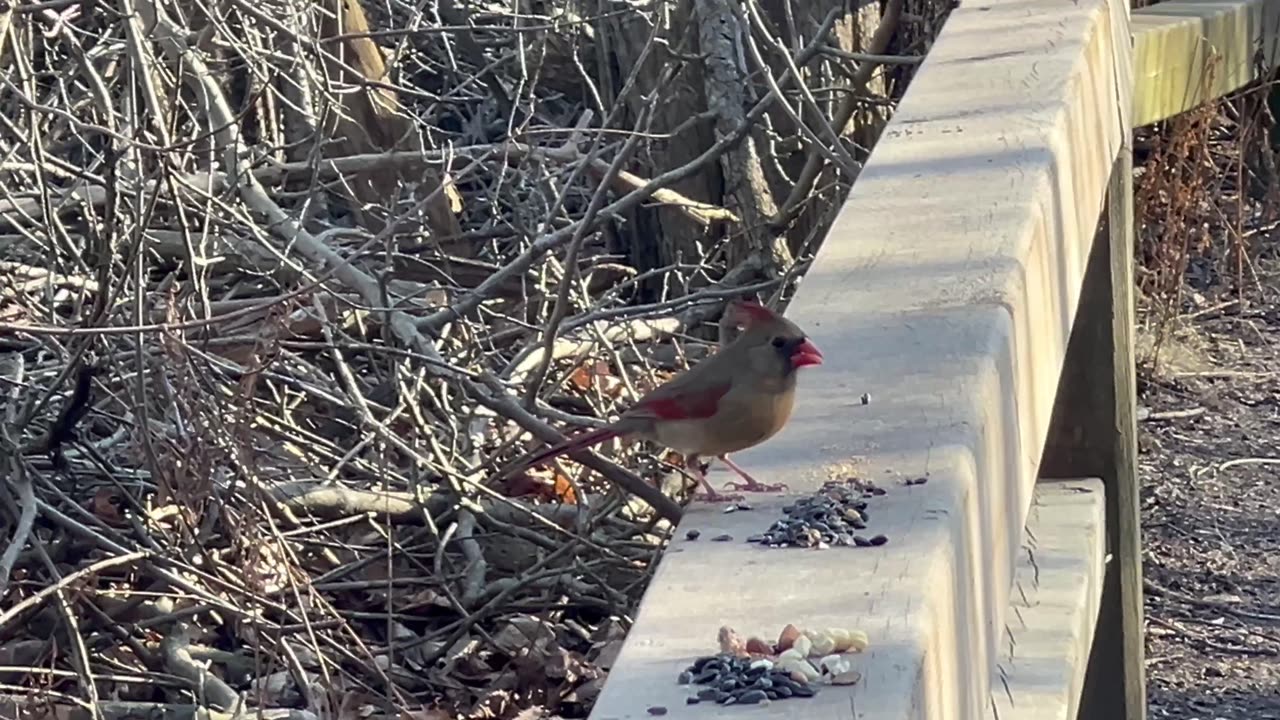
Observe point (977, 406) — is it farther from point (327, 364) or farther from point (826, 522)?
point (327, 364)

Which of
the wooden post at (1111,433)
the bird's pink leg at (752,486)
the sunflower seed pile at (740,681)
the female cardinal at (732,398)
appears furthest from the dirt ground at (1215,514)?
the sunflower seed pile at (740,681)

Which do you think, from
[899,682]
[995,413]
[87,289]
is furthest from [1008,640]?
[87,289]

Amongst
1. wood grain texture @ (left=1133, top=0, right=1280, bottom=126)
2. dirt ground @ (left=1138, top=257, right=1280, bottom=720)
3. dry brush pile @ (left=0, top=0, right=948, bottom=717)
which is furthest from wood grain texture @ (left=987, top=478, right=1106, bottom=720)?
dirt ground @ (left=1138, top=257, right=1280, bottom=720)

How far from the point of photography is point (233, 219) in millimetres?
4172

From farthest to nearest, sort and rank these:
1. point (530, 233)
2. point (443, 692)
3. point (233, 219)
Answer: point (530, 233) → point (233, 219) → point (443, 692)

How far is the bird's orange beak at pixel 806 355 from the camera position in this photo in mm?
1711

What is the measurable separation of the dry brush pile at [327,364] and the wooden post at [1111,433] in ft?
2.47

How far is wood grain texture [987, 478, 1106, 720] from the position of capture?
2.16m

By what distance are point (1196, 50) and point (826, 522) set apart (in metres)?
2.26

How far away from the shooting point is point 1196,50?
10.8ft

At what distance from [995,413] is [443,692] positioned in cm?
246

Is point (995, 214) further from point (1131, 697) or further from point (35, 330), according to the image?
point (35, 330)

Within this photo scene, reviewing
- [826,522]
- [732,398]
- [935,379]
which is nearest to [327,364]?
[732,398]

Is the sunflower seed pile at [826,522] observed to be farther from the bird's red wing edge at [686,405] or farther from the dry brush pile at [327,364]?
the dry brush pile at [327,364]
